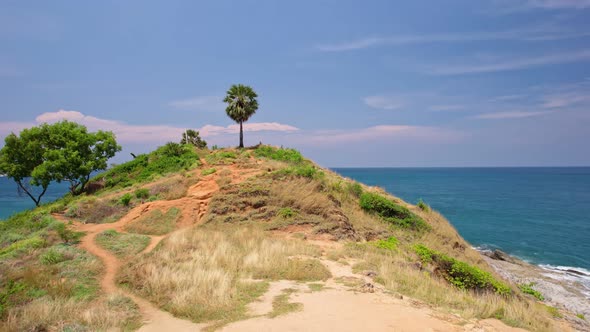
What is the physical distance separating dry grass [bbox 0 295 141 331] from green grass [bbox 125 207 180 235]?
8.49m

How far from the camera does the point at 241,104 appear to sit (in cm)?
3572

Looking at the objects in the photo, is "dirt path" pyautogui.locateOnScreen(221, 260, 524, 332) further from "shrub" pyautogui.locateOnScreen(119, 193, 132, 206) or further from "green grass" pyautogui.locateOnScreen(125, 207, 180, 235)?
"shrub" pyautogui.locateOnScreen(119, 193, 132, 206)

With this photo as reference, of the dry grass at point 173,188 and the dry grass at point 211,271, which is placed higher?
the dry grass at point 173,188

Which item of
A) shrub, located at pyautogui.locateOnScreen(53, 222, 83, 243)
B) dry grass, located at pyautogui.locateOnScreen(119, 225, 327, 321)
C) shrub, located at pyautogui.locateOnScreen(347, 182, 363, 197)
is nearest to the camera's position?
dry grass, located at pyautogui.locateOnScreen(119, 225, 327, 321)

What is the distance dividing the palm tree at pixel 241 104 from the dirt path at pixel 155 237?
11392 mm

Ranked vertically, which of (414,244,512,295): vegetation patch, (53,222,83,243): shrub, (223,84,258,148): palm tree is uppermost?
(223,84,258,148): palm tree

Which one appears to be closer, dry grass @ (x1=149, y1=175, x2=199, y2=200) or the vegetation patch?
the vegetation patch

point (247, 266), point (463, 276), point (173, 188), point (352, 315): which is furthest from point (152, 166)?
point (352, 315)

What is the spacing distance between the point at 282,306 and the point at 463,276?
8638mm

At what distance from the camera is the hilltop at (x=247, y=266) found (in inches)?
261

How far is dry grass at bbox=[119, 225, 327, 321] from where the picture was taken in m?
7.18

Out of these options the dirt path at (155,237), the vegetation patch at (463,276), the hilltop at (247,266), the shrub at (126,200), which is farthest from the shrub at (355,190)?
the shrub at (126,200)

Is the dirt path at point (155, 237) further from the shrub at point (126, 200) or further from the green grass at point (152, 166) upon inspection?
the green grass at point (152, 166)

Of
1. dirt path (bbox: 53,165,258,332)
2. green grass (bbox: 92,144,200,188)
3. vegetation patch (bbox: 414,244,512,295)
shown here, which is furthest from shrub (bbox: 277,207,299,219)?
green grass (bbox: 92,144,200,188)
